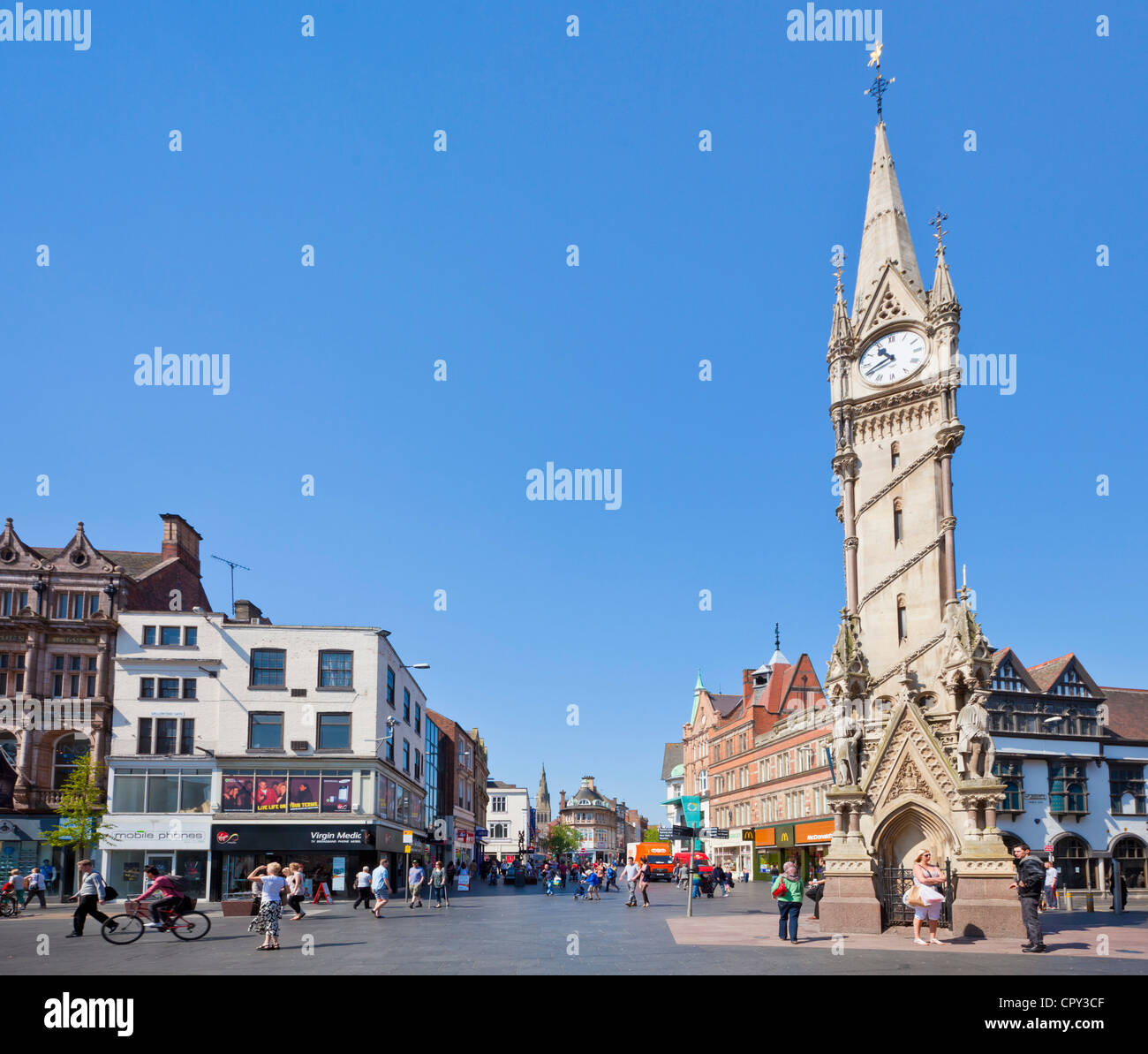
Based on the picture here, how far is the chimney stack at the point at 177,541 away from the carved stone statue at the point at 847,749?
4309 cm

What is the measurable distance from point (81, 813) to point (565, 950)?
3029cm

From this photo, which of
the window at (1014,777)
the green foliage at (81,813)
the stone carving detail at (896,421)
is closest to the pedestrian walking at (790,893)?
the stone carving detail at (896,421)

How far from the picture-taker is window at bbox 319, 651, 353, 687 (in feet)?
160

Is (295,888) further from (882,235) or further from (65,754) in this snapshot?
(65,754)

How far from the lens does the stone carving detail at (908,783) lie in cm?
2330

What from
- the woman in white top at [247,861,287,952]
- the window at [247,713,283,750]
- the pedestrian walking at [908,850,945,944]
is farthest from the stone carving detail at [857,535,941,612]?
the window at [247,713,283,750]

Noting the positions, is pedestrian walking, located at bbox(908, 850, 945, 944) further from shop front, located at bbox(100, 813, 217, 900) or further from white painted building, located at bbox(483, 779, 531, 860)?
white painted building, located at bbox(483, 779, 531, 860)

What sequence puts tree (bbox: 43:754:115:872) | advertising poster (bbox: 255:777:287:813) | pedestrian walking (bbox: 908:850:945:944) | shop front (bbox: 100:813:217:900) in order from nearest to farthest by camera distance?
pedestrian walking (bbox: 908:850:945:944)
tree (bbox: 43:754:115:872)
shop front (bbox: 100:813:217:900)
advertising poster (bbox: 255:777:287:813)

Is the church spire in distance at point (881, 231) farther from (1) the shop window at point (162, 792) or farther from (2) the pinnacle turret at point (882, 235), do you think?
(1) the shop window at point (162, 792)

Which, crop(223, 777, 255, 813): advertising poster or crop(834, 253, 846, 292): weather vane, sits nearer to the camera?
crop(834, 253, 846, 292): weather vane

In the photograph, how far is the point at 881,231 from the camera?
28.1m

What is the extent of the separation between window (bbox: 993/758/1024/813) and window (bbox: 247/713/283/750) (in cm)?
3735
